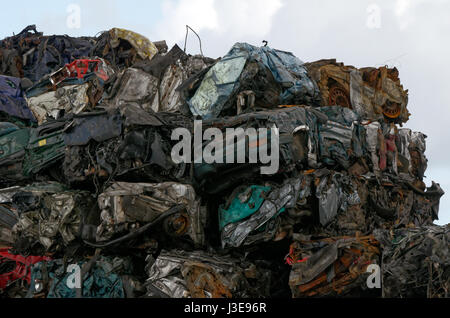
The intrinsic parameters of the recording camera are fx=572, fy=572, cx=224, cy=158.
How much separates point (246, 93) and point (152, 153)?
1.98 metres

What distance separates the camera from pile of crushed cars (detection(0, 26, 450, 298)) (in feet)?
25.6

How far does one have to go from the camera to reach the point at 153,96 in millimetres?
10680

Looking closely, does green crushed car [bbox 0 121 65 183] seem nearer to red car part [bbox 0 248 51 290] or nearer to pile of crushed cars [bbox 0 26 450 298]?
pile of crushed cars [bbox 0 26 450 298]

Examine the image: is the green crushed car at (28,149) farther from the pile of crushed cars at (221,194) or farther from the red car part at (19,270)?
the red car part at (19,270)

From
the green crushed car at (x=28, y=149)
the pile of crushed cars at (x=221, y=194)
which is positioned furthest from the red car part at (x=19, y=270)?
the green crushed car at (x=28, y=149)

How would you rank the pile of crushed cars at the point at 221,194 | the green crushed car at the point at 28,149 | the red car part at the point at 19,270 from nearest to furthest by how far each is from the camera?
1. the pile of crushed cars at the point at 221,194
2. the red car part at the point at 19,270
3. the green crushed car at the point at 28,149

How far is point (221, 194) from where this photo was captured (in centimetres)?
920

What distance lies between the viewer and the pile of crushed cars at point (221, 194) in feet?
25.6

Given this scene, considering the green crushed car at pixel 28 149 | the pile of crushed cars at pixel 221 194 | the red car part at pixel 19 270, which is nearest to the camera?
the pile of crushed cars at pixel 221 194

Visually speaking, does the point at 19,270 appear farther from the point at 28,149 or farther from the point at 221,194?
the point at 221,194

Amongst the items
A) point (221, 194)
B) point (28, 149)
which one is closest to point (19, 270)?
point (28, 149)

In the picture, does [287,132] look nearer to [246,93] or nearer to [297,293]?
[246,93]

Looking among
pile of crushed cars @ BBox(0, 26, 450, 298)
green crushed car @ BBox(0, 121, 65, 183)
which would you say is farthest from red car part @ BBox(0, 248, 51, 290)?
green crushed car @ BBox(0, 121, 65, 183)

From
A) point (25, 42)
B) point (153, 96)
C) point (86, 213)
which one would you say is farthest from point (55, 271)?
point (25, 42)
